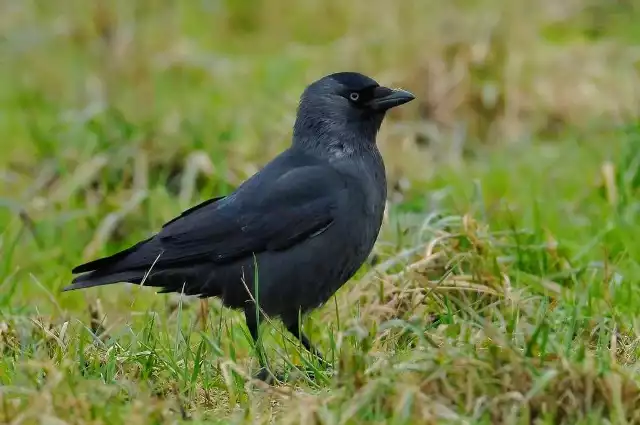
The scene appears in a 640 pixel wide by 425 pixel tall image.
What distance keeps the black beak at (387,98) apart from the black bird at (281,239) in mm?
27

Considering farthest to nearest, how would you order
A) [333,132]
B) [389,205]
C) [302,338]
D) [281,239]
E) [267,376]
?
1. [389,205]
2. [333,132]
3. [281,239]
4. [302,338]
5. [267,376]

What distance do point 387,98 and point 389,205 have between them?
4.64ft

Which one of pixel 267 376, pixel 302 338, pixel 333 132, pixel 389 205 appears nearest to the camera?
pixel 267 376

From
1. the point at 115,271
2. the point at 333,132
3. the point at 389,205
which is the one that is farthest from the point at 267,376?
Result: the point at 389,205

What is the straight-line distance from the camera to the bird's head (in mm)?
4898

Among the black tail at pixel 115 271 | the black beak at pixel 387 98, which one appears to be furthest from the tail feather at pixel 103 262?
the black beak at pixel 387 98

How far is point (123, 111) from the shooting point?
7.98 meters

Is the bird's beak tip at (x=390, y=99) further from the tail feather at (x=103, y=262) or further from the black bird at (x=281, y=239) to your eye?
the tail feather at (x=103, y=262)

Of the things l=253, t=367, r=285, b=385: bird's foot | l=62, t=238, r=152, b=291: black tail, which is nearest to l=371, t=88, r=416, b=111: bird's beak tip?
l=62, t=238, r=152, b=291: black tail

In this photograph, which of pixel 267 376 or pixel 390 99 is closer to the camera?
pixel 267 376

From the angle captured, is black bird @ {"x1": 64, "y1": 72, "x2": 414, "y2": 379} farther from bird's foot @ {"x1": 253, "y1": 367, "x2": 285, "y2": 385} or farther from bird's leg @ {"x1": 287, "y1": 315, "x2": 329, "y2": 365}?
bird's foot @ {"x1": 253, "y1": 367, "x2": 285, "y2": 385}

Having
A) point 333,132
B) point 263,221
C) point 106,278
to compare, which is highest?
point 333,132

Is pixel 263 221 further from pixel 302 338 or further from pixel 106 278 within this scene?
pixel 106 278

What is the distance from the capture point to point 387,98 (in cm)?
494
